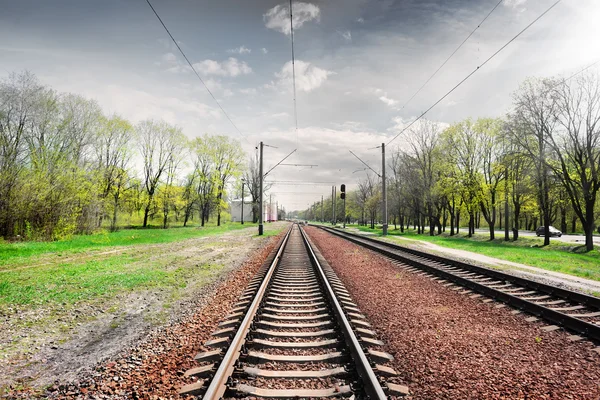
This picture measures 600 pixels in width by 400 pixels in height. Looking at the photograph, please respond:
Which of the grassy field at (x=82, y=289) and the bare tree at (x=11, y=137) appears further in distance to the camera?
the bare tree at (x=11, y=137)

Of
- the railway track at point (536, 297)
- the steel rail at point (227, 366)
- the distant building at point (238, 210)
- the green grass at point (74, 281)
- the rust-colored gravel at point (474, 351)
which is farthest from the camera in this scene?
the distant building at point (238, 210)

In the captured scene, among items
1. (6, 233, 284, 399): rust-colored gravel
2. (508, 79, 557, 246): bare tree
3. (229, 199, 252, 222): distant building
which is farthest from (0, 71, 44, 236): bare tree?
(229, 199, 252, 222): distant building

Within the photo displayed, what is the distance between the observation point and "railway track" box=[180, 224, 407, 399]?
10.5 feet

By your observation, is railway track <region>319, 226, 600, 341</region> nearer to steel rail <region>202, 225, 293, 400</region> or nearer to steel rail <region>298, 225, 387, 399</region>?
steel rail <region>298, 225, 387, 399</region>

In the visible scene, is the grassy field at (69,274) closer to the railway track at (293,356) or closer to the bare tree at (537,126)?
the railway track at (293,356)

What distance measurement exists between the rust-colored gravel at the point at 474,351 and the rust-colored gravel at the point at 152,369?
2715 millimetres

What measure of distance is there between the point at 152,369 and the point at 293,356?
1.76 meters

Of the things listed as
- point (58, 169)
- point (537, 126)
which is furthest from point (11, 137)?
point (537, 126)

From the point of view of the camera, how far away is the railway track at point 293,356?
3197mm

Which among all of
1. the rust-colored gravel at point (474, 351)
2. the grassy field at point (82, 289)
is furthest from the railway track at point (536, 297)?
the grassy field at point (82, 289)

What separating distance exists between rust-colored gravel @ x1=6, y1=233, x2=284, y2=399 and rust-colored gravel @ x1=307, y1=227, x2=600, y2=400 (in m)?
2.71

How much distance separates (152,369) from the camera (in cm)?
388

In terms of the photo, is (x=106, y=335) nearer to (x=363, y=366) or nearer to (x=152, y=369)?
(x=152, y=369)

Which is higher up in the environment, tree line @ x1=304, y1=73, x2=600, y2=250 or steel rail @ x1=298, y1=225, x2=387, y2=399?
tree line @ x1=304, y1=73, x2=600, y2=250
